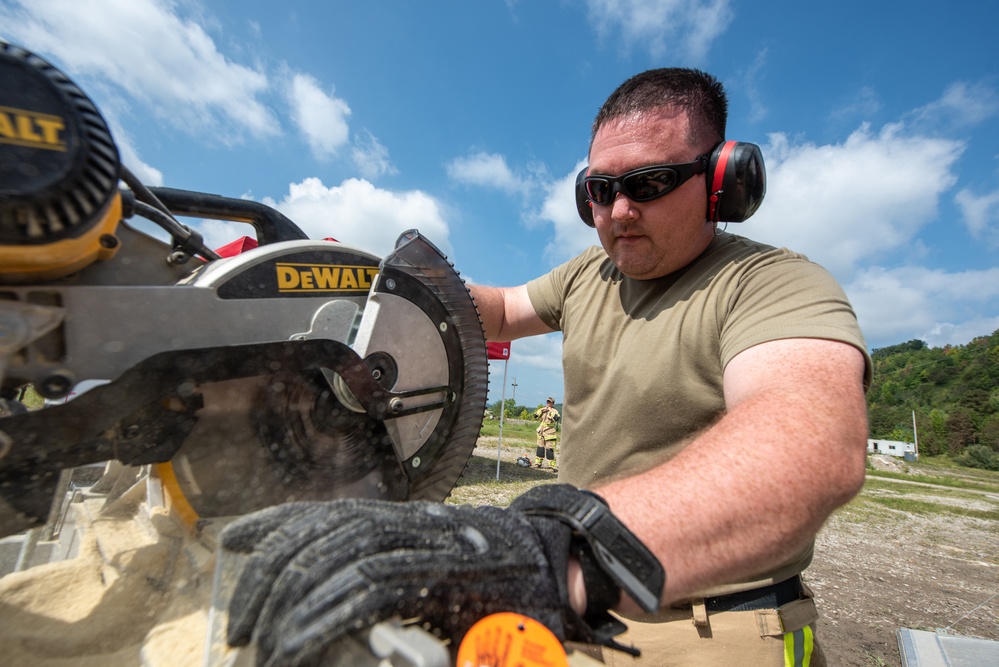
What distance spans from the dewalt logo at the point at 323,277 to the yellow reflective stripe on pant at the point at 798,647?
162 centimetres

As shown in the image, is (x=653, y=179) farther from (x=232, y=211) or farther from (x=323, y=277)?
(x=232, y=211)

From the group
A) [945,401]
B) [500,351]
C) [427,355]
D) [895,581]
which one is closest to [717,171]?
[427,355]

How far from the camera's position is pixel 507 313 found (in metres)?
2.55

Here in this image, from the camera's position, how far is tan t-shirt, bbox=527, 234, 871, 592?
1375 millimetres

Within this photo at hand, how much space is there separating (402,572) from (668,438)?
4.00 ft

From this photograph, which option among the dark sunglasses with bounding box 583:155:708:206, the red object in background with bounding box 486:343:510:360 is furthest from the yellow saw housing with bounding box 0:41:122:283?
the red object in background with bounding box 486:343:510:360

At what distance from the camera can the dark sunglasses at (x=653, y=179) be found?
68.6 inches

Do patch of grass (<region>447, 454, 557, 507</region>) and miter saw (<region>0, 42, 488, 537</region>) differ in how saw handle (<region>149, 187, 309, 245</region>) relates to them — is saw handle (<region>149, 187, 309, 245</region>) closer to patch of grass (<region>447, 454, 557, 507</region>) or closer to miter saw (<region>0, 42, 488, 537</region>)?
miter saw (<region>0, 42, 488, 537</region>)

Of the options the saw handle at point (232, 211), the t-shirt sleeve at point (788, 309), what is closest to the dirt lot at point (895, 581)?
the t-shirt sleeve at point (788, 309)

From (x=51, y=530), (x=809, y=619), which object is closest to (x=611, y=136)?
(x=809, y=619)

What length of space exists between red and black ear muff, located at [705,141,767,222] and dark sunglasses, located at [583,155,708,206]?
0.05 m

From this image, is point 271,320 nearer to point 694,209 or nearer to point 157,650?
point 157,650

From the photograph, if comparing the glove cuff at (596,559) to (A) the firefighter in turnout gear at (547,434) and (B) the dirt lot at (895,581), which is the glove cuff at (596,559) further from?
(A) the firefighter in turnout gear at (547,434)

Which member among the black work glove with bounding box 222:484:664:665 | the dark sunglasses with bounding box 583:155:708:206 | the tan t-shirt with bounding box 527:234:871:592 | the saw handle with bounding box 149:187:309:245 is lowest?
the black work glove with bounding box 222:484:664:665
